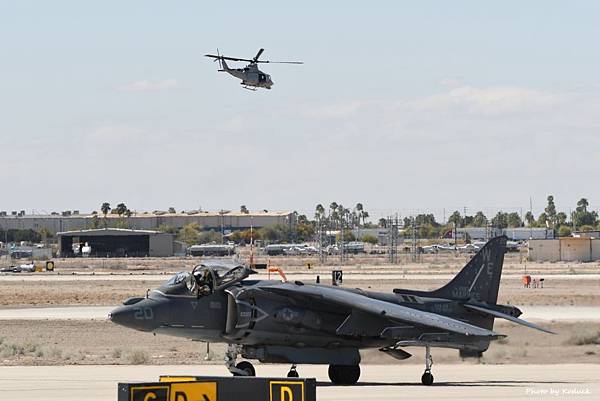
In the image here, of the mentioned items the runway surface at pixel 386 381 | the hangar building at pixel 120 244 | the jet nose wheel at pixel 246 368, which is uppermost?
the hangar building at pixel 120 244

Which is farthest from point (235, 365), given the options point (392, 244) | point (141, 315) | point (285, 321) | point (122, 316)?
point (392, 244)

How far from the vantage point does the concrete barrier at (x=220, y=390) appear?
15.3 m

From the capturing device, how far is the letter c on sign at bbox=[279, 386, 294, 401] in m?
15.5

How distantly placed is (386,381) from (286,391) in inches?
469

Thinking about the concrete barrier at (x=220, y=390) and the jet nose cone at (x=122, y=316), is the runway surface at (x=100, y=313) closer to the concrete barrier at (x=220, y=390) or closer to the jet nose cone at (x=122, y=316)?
the jet nose cone at (x=122, y=316)

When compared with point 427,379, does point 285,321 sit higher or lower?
higher

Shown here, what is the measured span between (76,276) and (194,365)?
241ft

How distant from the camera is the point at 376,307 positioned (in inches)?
1040

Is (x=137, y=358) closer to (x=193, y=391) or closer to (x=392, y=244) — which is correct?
(x=193, y=391)

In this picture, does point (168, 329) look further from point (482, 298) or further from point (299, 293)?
point (482, 298)

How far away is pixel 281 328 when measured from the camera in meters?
26.5

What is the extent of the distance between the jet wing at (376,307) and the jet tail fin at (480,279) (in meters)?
1.66

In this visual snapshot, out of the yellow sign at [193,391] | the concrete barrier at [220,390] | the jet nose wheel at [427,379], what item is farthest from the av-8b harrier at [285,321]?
the yellow sign at [193,391]

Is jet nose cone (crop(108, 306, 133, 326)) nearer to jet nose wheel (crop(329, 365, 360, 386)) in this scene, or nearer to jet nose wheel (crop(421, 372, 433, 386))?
jet nose wheel (crop(329, 365, 360, 386))
